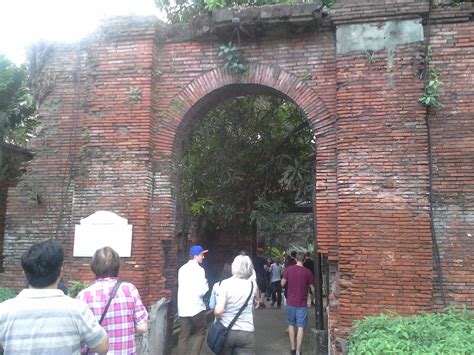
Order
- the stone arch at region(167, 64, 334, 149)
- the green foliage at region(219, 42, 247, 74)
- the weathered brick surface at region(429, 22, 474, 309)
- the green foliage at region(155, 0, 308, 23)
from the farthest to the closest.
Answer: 1. the green foliage at region(155, 0, 308, 23)
2. the green foliage at region(219, 42, 247, 74)
3. the stone arch at region(167, 64, 334, 149)
4. the weathered brick surface at region(429, 22, 474, 309)

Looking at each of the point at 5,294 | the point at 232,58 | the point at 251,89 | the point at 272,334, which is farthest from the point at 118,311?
the point at 272,334

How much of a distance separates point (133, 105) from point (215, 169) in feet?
12.8

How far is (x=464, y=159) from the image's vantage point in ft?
19.8

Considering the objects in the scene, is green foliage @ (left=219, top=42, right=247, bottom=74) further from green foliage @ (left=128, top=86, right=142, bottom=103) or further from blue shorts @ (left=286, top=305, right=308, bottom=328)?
blue shorts @ (left=286, top=305, right=308, bottom=328)

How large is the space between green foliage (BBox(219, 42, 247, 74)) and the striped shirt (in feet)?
16.5

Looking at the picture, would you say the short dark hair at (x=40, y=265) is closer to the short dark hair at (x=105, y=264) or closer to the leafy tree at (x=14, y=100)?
the short dark hair at (x=105, y=264)

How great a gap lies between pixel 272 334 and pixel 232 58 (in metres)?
5.45

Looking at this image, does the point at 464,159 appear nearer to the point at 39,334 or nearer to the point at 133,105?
the point at 133,105

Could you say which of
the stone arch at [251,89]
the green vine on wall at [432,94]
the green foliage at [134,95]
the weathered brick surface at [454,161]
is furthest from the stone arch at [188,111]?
the weathered brick surface at [454,161]

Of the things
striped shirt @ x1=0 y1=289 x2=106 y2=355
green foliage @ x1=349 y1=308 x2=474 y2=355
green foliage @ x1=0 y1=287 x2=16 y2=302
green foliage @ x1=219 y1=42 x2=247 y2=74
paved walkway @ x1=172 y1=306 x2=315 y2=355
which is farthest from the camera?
paved walkway @ x1=172 y1=306 x2=315 y2=355

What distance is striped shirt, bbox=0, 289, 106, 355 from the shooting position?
2428mm

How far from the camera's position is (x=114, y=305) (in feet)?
10.4

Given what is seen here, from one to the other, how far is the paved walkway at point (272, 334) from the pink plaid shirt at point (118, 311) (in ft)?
14.3

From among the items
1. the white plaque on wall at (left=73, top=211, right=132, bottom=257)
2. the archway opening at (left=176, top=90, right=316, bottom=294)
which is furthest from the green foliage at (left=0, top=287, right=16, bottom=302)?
the archway opening at (left=176, top=90, right=316, bottom=294)
